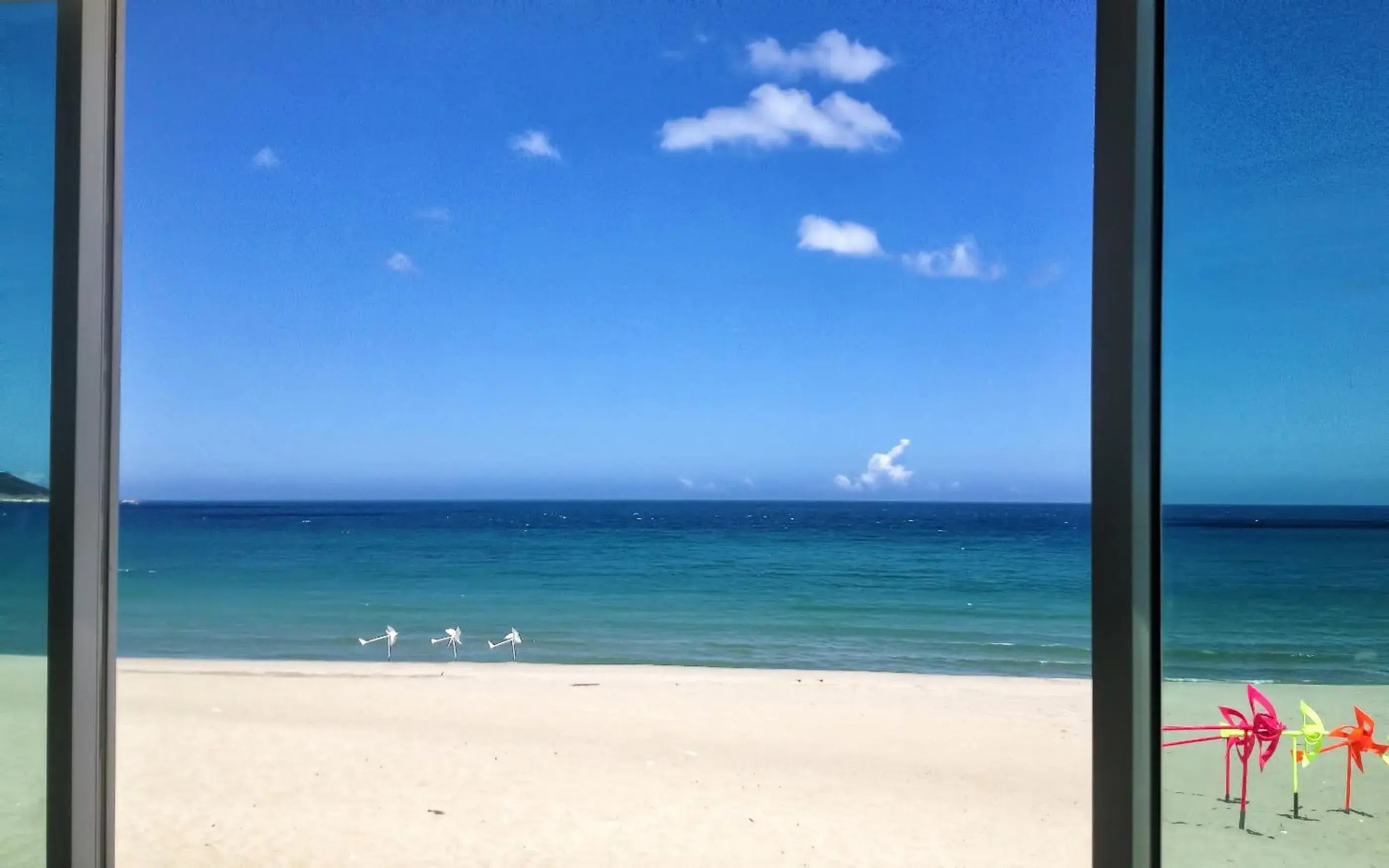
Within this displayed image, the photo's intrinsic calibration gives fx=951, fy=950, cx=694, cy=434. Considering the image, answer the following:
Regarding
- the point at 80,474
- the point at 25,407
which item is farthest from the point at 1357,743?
the point at 25,407

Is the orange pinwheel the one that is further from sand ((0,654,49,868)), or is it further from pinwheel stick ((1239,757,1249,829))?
sand ((0,654,49,868))

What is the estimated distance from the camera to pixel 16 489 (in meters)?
1.11

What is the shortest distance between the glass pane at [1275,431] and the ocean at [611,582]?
125 cm

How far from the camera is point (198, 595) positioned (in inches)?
488

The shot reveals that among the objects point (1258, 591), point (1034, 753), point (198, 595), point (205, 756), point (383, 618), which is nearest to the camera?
point (1258, 591)

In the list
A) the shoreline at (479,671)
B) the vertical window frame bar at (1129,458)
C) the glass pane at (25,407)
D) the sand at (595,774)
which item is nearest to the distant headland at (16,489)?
the glass pane at (25,407)

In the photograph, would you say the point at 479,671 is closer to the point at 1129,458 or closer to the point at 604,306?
the point at 1129,458

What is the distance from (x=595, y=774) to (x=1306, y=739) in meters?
3.24

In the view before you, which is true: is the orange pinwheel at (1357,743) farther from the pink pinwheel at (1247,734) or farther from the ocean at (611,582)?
the ocean at (611,582)

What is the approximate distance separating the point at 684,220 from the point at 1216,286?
1604cm

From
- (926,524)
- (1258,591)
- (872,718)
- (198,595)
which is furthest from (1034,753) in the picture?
(926,524)

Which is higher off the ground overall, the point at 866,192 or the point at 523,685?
the point at 866,192

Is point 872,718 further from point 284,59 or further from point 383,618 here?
point 284,59

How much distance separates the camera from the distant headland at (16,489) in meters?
1.10
